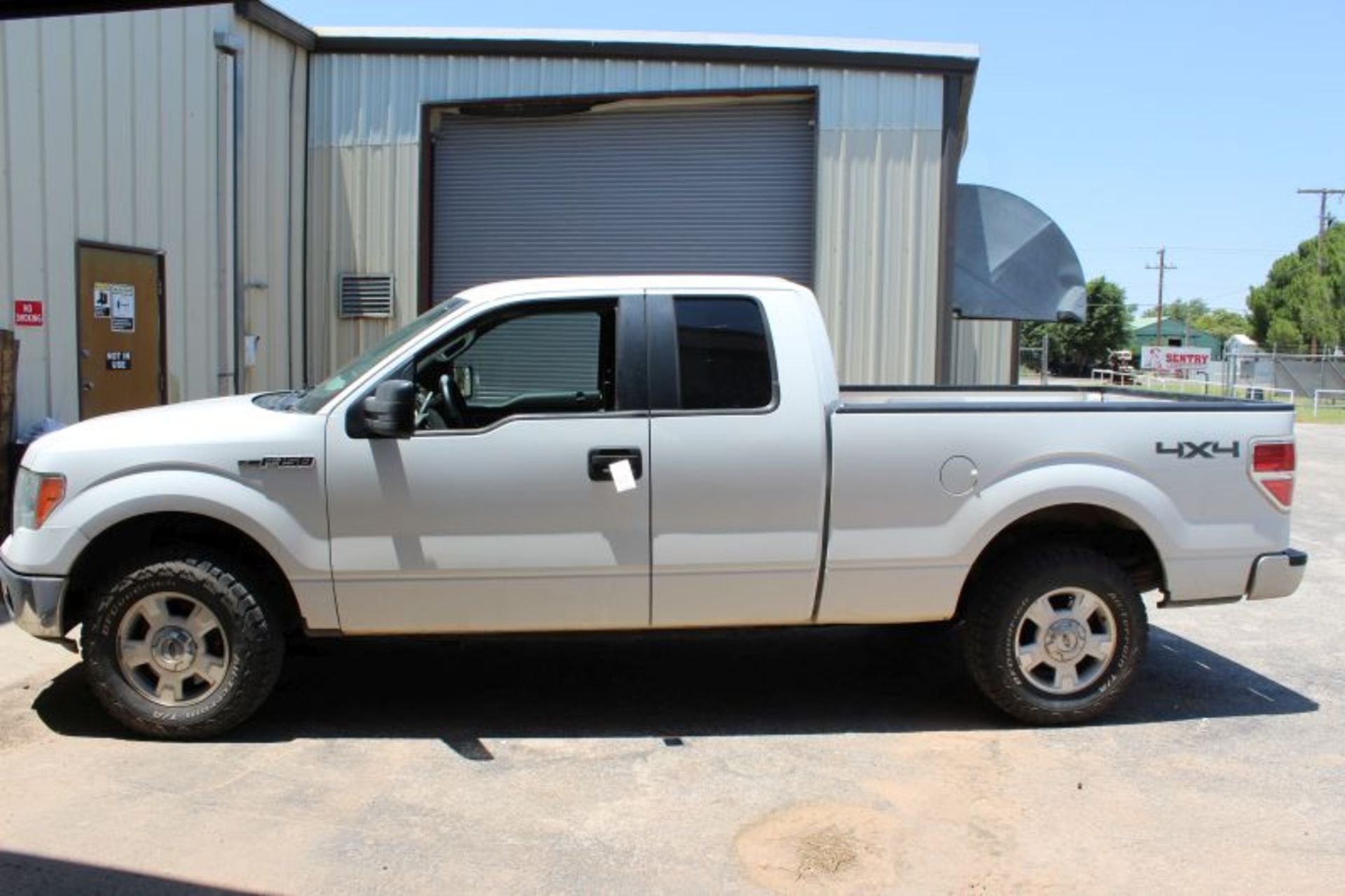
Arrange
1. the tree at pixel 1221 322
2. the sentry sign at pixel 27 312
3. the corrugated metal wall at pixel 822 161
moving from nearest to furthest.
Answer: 1. the sentry sign at pixel 27 312
2. the corrugated metal wall at pixel 822 161
3. the tree at pixel 1221 322

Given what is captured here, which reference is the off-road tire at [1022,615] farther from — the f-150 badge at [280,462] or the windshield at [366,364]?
the f-150 badge at [280,462]

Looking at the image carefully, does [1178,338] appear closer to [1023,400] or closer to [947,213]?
[947,213]

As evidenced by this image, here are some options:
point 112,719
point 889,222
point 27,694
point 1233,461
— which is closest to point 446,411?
point 112,719

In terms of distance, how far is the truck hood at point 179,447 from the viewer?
4.60m

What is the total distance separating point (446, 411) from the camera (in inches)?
204

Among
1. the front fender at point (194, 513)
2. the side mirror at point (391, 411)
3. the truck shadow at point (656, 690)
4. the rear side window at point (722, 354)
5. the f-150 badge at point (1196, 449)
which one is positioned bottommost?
the truck shadow at point (656, 690)

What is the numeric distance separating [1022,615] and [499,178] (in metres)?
9.38

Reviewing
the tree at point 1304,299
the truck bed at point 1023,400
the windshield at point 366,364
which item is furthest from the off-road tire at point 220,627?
the tree at point 1304,299

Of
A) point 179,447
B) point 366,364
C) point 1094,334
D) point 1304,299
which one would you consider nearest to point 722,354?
point 366,364

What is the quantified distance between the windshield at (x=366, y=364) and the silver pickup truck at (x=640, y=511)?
0.08 feet

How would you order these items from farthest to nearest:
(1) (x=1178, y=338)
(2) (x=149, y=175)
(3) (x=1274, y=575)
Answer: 1. (1) (x=1178, y=338)
2. (2) (x=149, y=175)
3. (3) (x=1274, y=575)

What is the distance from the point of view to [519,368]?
20.4 ft

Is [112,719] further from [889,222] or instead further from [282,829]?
[889,222]

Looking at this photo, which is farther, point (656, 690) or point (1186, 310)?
point (1186, 310)
